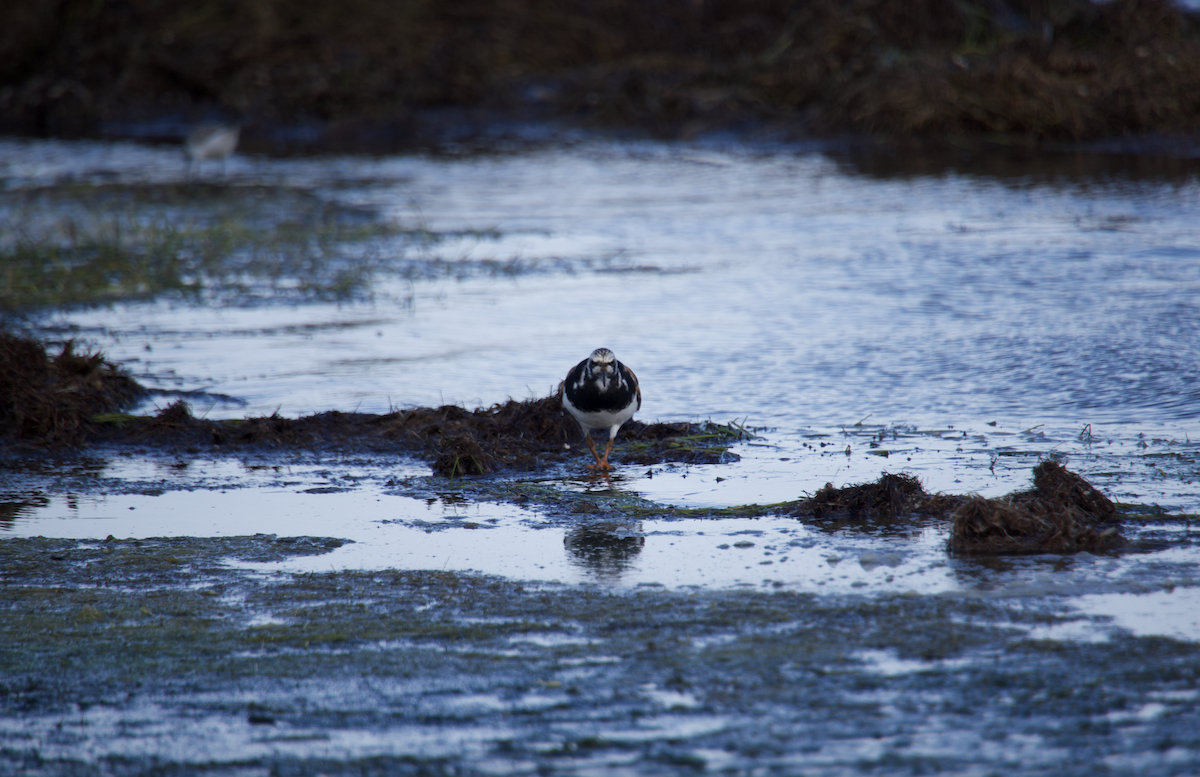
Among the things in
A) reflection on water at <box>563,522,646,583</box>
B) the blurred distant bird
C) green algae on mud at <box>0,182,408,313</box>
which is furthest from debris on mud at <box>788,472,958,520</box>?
the blurred distant bird

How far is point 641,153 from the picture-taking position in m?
18.2

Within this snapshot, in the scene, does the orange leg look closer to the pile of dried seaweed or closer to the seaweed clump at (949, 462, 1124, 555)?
the pile of dried seaweed

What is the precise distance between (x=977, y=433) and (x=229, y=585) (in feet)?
12.4

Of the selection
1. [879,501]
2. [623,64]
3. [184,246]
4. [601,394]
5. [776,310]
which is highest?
[623,64]

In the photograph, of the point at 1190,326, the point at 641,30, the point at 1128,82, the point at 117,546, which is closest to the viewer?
the point at 117,546

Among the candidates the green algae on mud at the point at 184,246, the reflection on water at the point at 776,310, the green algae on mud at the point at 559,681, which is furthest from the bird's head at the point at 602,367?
the green algae on mud at the point at 184,246

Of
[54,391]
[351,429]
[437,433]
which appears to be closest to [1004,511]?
[437,433]

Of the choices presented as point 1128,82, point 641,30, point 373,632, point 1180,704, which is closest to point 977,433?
point 1180,704

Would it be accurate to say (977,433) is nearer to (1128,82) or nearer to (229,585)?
(229,585)

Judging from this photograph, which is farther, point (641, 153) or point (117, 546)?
point (641, 153)

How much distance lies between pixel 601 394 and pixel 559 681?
8.51 feet

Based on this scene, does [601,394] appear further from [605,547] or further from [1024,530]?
[1024,530]

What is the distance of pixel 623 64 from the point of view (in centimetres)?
2319

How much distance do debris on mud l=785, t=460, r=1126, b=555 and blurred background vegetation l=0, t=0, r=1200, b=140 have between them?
13.0m
